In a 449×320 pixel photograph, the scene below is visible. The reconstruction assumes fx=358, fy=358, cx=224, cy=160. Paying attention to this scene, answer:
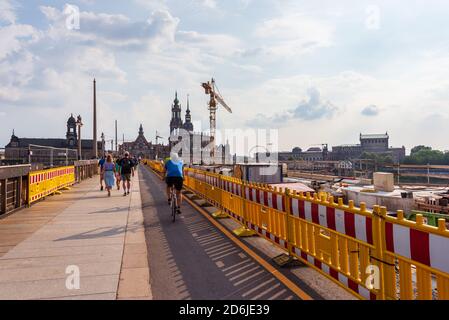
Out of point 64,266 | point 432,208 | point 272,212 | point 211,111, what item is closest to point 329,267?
point 272,212

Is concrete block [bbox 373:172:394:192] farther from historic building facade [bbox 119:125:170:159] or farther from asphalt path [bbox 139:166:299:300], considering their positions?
historic building facade [bbox 119:125:170:159]

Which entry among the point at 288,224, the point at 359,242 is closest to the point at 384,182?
the point at 288,224

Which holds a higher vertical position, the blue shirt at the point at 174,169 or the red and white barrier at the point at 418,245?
the blue shirt at the point at 174,169

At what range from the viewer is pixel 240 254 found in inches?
262

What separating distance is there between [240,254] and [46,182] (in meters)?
11.1

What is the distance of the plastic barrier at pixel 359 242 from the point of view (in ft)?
10.8

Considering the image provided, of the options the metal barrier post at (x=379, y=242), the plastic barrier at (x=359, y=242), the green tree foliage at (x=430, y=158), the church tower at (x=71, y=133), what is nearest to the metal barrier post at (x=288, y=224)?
the plastic barrier at (x=359, y=242)

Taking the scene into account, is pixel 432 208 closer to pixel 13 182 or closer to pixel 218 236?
pixel 218 236

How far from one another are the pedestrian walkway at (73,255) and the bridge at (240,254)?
18 mm

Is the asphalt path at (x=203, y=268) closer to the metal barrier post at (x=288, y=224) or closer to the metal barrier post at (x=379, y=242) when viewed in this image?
the metal barrier post at (x=288, y=224)

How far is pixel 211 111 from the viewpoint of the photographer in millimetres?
137750

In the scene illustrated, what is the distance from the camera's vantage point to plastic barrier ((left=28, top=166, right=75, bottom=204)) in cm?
1275
